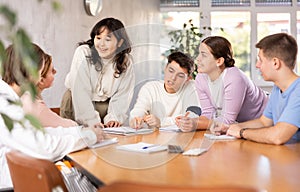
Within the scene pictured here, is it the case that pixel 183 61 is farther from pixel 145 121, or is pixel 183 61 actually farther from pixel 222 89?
pixel 145 121

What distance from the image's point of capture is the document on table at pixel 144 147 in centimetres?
192

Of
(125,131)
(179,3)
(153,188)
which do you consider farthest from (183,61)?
(179,3)

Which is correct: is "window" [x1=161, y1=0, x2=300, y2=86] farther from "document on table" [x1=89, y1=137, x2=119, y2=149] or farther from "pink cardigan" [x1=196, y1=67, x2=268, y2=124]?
"document on table" [x1=89, y1=137, x2=119, y2=149]

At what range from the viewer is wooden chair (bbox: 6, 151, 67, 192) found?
120cm

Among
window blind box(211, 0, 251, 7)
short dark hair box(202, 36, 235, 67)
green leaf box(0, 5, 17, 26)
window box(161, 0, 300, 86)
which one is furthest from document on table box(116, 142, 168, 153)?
window blind box(211, 0, 251, 7)

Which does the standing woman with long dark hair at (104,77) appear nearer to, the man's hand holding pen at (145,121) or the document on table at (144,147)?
the man's hand holding pen at (145,121)

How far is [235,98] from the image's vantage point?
264 cm

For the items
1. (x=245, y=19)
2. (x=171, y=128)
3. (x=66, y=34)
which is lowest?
(x=171, y=128)

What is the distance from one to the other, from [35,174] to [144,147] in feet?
2.65

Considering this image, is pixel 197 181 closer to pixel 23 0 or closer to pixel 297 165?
pixel 297 165

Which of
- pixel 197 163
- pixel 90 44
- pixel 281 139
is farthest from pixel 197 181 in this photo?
pixel 90 44

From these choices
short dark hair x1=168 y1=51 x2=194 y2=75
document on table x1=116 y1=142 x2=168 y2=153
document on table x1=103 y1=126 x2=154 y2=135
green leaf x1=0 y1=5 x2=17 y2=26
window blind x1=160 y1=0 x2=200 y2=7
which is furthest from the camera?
window blind x1=160 y1=0 x2=200 y2=7

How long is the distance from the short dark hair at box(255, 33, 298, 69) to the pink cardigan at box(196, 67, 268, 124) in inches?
14.7

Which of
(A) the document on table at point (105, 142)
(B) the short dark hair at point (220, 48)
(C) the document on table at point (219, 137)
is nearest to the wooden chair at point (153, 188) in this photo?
(A) the document on table at point (105, 142)
